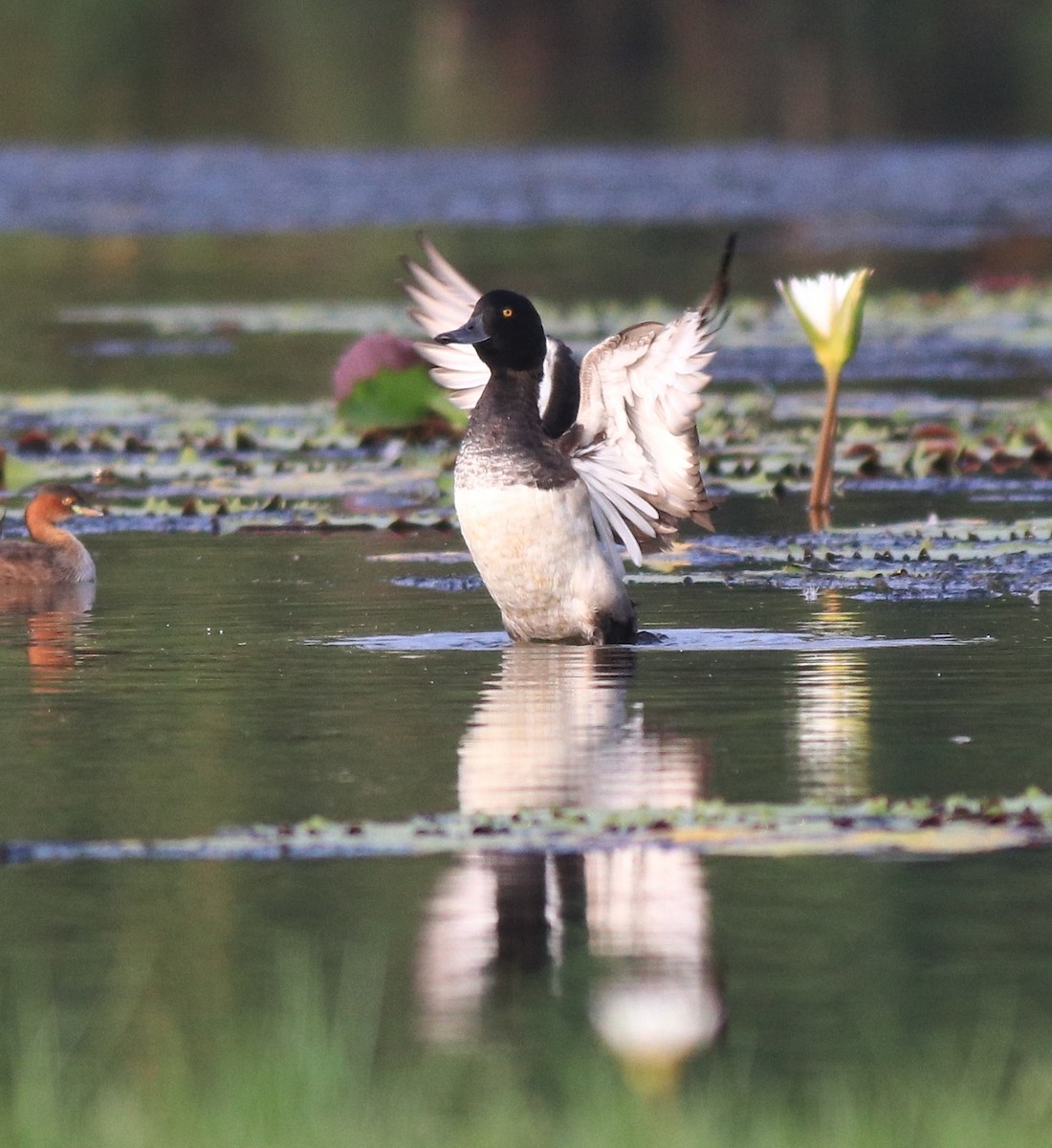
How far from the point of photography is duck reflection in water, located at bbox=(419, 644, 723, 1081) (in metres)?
5.32

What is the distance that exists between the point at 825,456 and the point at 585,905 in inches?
282

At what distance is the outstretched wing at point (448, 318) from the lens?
1095 cm

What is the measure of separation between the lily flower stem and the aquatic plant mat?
6.31 metres

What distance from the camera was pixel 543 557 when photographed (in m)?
9.50

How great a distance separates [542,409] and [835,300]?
3.38 m

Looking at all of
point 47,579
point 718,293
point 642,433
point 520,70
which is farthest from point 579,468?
point 520,70

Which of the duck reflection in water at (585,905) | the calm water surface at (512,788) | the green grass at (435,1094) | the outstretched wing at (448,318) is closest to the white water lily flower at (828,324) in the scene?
the calm water surface at (512,788)

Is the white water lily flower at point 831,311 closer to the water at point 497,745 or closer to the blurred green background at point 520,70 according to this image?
the water at point 497,745

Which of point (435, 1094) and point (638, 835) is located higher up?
point (638, 835)

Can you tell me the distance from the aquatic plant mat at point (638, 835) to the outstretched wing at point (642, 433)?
3.09 meters

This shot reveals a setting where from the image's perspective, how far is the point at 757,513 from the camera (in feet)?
43.7

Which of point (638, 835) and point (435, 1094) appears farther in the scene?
point (638, 835)

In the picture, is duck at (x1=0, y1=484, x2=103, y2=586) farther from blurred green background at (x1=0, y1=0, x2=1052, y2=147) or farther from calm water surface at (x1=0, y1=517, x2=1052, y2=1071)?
blurred green background at (x1=0, y1=0, x2=1052, y2=147)

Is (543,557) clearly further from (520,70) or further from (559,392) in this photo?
(520,70)
